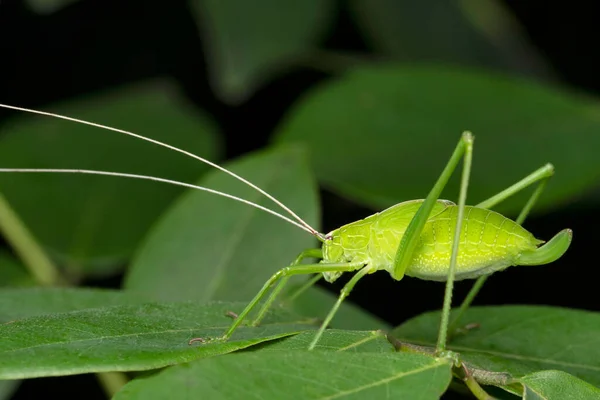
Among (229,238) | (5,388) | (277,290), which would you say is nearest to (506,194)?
(277,290)

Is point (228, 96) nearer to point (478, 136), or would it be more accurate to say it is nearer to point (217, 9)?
point (217, 9)

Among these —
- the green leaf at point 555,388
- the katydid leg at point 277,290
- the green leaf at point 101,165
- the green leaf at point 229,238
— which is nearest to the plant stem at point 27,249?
the green leaf at point 101,165

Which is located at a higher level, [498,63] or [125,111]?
[498,63]

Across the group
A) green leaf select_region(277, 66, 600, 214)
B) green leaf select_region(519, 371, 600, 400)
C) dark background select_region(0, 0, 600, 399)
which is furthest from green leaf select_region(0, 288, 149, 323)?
dark background select_region(0, 0, 600, 399)

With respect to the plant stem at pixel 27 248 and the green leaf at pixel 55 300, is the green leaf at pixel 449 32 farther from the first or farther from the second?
the green leaf at pixel 55 300

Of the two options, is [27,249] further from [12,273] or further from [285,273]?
[285,273]

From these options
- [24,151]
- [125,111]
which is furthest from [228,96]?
[24,151]
